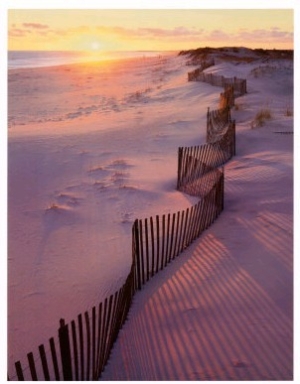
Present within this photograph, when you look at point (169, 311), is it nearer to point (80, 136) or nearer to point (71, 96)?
point (80, 136)

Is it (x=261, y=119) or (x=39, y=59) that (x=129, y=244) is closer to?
(x=261, y=119)

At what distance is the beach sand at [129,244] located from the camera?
438 centimetres

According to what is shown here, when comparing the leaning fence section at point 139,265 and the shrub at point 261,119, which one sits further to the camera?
the shrub at point 261,119

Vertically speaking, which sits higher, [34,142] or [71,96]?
[71,96]

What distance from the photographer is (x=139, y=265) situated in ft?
18.5

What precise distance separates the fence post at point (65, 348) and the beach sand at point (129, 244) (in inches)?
26.2

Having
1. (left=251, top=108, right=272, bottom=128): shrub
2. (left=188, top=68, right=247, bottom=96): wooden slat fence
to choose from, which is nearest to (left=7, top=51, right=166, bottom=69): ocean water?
(left=188, top=68, right=247, bottom=96): wooden slat fence

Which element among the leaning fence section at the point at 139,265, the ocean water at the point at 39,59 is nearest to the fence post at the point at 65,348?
the leaning fence section at the point at 139,265

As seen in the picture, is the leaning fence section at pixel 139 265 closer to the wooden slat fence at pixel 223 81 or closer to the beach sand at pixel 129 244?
the beach sand at pixel 129 244

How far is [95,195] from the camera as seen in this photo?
9.12m

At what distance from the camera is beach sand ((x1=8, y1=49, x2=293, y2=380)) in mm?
4375

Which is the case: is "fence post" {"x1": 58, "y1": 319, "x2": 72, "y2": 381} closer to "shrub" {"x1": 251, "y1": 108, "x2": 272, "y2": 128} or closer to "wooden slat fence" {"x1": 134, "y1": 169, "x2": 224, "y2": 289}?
"wooden slat fence" {"x1": 134, "y1": 169, "x2": 224, "y2": 289}

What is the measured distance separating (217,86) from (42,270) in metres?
16.8
